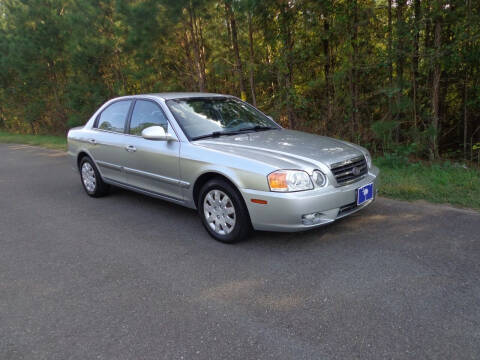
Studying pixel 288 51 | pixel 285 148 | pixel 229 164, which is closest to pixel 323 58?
pixel 288 51

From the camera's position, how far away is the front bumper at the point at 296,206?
12.0 ft

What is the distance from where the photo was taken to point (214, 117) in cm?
489

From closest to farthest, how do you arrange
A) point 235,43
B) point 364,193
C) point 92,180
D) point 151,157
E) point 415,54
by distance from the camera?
point 364,193, point 151,157, point 92,180, point 415,54, point 235,43

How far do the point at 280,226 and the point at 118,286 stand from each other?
60.2 inches

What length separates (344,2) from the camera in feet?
25.9

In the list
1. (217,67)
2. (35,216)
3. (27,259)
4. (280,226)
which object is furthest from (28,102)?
(280,226)

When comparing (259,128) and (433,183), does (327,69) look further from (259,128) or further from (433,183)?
(259,128)

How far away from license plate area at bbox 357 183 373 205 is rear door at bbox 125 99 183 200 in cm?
196

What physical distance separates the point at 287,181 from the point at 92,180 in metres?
3.73

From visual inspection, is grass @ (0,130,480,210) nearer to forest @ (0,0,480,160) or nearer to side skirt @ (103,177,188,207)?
forest @ (0,0,480,160)

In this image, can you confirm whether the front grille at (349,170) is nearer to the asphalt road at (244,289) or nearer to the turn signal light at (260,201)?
the asphalt road at (244,289)

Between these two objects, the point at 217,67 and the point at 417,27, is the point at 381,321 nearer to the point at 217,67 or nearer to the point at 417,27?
the point at 417,27

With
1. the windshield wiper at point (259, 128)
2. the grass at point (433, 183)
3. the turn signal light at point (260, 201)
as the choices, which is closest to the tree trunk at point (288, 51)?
the grass at point (433, 183)

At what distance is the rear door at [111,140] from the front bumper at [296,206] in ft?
7.71
